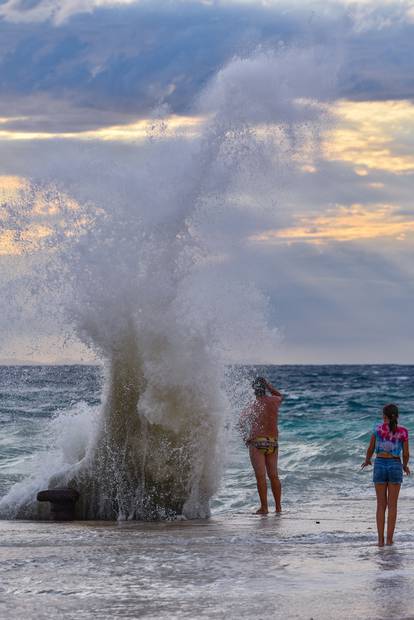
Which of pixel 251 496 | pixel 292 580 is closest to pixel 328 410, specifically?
pixel 251 496

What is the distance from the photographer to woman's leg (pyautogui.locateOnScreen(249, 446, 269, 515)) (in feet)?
39.9

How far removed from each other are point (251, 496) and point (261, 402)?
2581mm

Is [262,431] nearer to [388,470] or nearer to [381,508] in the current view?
[388,470]

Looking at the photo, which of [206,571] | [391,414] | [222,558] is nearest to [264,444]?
[391,414]

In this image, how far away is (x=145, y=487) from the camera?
1185 cm

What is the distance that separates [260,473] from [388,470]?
10.7 ft

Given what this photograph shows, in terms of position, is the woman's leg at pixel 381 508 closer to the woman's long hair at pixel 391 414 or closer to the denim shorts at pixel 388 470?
the denim shorts at pixel 388 470

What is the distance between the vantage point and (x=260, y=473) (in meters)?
12.3

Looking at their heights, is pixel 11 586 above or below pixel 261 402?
below

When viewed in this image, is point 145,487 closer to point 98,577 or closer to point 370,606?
point 98,577

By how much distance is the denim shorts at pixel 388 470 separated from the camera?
9.25 metres

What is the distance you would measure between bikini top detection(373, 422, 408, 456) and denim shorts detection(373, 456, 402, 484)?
9 cm

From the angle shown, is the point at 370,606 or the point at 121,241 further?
the point at 121,241

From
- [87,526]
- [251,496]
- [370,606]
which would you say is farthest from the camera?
[251,496]
